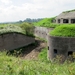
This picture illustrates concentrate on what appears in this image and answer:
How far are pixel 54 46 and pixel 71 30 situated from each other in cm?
201

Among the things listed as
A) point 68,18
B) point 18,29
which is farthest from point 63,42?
point 68,18

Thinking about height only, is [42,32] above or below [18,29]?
below

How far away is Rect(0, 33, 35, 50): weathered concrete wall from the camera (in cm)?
2378

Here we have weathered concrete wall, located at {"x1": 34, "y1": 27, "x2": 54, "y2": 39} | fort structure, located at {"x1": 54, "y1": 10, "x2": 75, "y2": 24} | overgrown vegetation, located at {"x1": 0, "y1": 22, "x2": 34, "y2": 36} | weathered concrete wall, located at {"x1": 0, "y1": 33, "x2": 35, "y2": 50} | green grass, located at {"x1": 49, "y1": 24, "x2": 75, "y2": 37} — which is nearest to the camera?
green grass, located at {"x1": 49, "y1": 24, "x2": 75, "y2": 37}

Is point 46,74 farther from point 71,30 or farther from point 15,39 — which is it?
point 15,39

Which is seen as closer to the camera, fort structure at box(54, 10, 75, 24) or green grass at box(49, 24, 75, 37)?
green grass at box(49, 24, 75, 37)

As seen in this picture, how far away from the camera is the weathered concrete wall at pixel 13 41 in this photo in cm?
2378

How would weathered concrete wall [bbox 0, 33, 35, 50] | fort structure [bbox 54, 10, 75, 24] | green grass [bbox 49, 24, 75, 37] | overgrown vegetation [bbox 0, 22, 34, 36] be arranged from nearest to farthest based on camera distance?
green grass [bbox 49, 24, 75, 37]
weathered concrete wall [bbox 0, 33, 35, 50]
overgrown vegetation [bbox 0, 22, 34, 36]
fort structure [bbox 54, 10, 75, 24]

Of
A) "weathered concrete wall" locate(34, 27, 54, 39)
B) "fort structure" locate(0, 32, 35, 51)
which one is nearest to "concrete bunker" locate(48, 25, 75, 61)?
"fort structure" locate(0, 32, 35, 51)

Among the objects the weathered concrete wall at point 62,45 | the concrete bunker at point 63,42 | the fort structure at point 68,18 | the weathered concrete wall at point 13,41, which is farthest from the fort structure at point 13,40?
the weathered concrete wall at point 62,45

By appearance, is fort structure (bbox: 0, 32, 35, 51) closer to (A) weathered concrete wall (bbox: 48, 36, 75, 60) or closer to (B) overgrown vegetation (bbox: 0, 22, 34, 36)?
(B) overgrown vegetation (bbox: 0, 22, 34, 36)

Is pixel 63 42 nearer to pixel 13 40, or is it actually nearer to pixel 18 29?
pixel 13 40

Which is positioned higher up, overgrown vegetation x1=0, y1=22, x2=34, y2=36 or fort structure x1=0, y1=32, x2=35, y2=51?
overgrown vegetation x1=0, y1=22, x2=34, y2=36

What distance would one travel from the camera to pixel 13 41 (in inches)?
978
